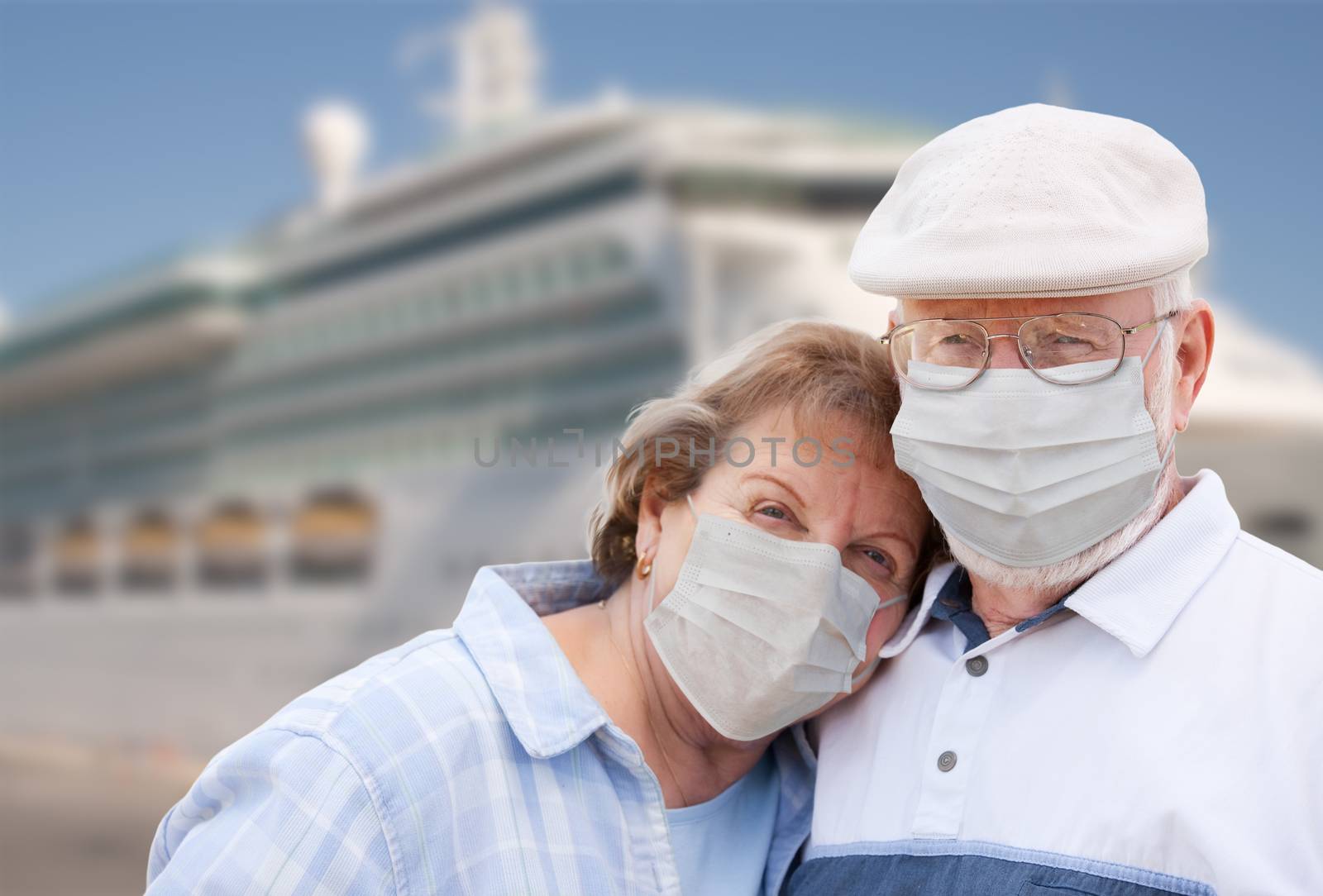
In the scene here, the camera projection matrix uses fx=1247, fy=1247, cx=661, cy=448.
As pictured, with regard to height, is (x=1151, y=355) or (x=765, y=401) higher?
(x=1151, y=355)

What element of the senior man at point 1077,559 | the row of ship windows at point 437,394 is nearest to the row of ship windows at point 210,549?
the row of ship windows at point 437,394

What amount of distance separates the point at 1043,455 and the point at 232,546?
16825mm

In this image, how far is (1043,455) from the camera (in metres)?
1.51

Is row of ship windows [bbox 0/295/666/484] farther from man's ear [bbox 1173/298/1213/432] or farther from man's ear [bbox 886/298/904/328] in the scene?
man's ear [bbox 1173/298/1213/432]

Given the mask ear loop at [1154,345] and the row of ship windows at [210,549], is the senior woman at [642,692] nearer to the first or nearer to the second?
the mask ear loop at [1154,345]

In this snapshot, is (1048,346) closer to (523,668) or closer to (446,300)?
(523,668)

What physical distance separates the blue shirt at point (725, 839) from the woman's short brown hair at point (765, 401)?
17.5 inches

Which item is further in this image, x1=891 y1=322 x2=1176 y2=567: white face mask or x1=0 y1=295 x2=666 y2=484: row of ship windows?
x1=0 y1=295 x2=666 y2=484: row of ship windows

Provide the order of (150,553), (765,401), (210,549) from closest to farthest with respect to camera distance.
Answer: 1. (765,401)
2. (210,549)
3. (150,553)

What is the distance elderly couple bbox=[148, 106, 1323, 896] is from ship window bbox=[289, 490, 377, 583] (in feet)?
43.7

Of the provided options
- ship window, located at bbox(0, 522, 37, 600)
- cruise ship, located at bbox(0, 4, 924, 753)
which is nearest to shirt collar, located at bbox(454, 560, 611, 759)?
cruise ship, located at bbox(0, 4, 924, 753)

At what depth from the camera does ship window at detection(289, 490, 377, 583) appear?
593 inches

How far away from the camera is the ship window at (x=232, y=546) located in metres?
16.7

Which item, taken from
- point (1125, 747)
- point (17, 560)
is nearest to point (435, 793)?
point (1125, 747)
